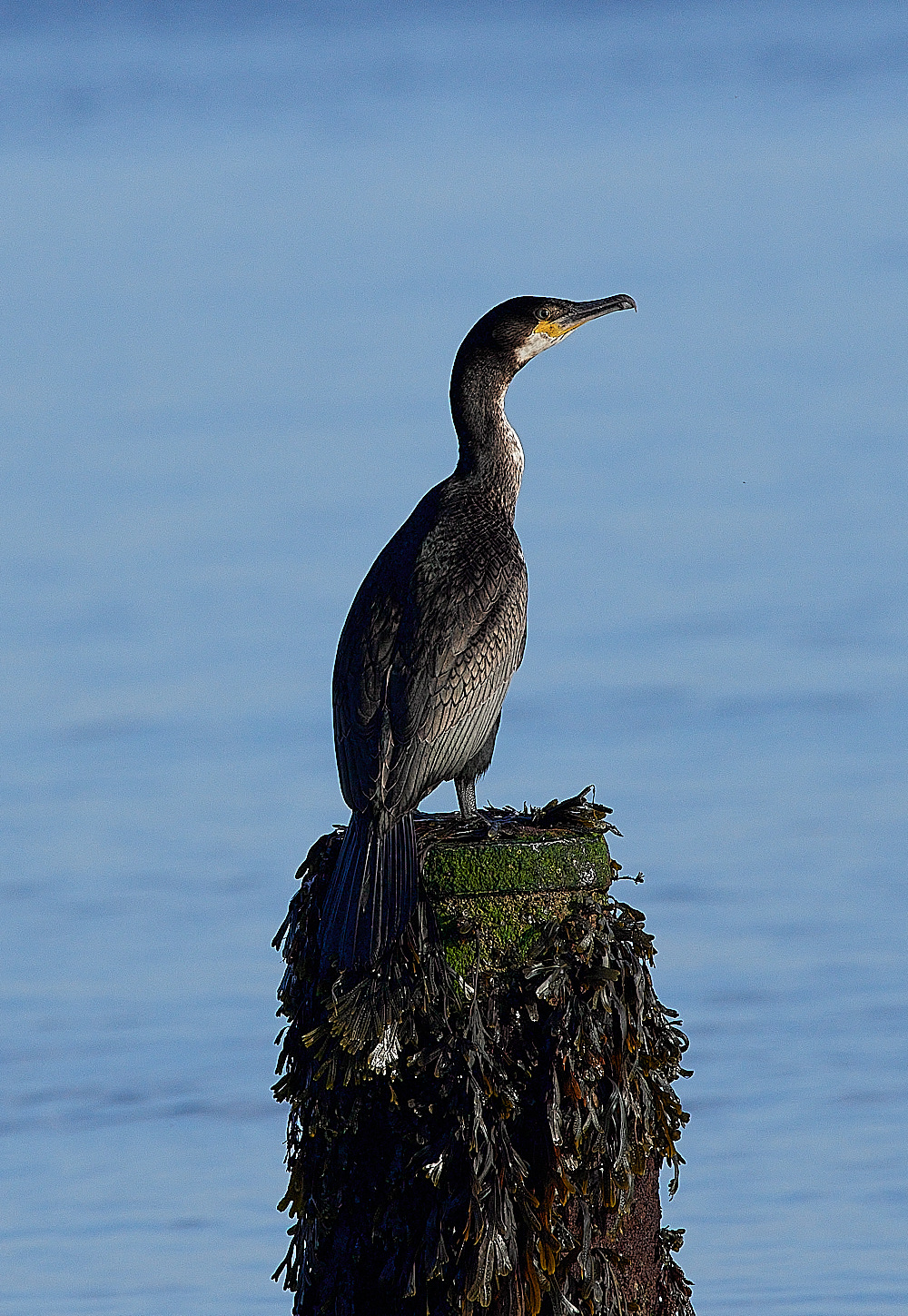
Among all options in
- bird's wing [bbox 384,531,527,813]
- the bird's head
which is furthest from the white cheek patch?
bird's wing [bbox 384,531,527,813]

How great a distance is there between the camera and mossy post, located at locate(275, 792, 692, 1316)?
4.14 m

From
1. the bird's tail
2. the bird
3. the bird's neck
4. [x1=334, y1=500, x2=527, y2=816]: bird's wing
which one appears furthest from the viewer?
the bird's neck

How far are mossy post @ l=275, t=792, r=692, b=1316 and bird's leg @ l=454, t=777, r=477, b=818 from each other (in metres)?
0.42

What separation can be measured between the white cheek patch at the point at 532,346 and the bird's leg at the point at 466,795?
1.36 metres

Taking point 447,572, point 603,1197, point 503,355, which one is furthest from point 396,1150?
point 503,355

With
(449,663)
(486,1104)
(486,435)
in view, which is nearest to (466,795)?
(449,663)

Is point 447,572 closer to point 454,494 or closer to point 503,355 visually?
point 454,494

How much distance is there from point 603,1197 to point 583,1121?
24 cm

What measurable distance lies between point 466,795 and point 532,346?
4.83ft

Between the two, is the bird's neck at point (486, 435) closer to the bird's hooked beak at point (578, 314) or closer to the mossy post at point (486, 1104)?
the bird's hooked beak at point (578, 314)

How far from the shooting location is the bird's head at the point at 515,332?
5.54 meters

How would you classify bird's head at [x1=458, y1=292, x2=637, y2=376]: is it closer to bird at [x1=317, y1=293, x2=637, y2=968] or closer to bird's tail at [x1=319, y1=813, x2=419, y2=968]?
bird at [x1=317, y1=293, x2=637, y2=968]

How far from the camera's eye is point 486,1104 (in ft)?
13.6

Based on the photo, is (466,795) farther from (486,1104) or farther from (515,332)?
(515,332)
